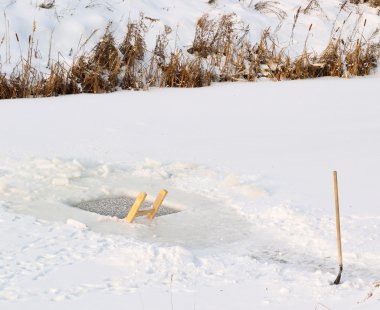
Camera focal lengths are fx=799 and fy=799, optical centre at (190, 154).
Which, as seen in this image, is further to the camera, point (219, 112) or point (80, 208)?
point (219, 112)

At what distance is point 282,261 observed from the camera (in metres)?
3.61

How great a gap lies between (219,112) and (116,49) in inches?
66.9

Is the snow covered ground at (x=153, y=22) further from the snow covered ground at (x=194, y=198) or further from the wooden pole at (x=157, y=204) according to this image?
the wooden pole at (x=157, y=204)

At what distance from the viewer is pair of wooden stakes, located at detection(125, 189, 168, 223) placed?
409 centimetres

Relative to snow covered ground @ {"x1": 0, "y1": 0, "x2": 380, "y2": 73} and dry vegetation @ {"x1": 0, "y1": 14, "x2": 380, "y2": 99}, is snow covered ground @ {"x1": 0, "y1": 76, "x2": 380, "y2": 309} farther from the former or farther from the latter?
snow covered ground @ {"x1": 0, "y1": 0, "x2": 380, "y2": 73}

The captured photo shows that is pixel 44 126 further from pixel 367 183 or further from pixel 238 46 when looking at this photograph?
pixel 238 46

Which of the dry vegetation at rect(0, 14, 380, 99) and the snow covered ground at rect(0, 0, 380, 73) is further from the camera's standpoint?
the snow covered ground at rect(0, 0, 380, 73)

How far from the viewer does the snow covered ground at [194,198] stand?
3.21 meters

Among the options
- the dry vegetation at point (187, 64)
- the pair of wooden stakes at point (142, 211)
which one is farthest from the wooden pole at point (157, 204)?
the dry vegetation at point (187, 64)

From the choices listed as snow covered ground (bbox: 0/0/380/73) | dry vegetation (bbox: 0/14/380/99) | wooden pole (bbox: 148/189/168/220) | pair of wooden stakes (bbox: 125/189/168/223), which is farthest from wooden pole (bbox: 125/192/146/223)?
snow covered ground (bbox: 0/0/380/73)

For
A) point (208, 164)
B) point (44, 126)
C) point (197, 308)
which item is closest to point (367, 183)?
point (208, 164)

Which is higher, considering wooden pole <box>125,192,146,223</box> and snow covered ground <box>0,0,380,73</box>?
snow covered ground <box>0,0,380,73</box>

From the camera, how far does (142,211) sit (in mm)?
4160

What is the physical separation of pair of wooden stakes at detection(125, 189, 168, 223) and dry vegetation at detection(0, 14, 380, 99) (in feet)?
11.3
